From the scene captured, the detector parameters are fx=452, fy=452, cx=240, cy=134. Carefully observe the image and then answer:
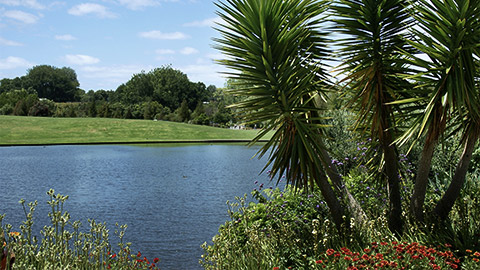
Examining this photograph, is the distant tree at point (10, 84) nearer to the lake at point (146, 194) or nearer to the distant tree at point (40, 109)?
A: the distant tree at point (40, 109)

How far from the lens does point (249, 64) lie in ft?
19.2

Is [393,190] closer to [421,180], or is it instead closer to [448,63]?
[421,180]

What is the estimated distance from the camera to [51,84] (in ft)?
397

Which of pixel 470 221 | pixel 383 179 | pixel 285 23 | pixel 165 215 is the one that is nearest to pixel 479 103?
pixel 470 221

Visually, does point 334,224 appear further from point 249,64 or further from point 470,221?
point 249,64

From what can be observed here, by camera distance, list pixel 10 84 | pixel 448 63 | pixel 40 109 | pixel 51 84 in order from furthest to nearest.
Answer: pixel 51 84
pixel 10 84
pixel 40 109
pixel 448 63

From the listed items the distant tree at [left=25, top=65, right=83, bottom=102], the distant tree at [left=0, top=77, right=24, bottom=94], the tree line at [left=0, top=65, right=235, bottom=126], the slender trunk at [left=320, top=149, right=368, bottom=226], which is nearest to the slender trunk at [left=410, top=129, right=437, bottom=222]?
the slender trunk at [left=320, top=149, right=368, bottom=226]

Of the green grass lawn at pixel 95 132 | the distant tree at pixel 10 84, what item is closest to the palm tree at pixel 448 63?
the green grass lawn at pixel 95 132

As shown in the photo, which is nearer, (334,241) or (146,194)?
(334,241)

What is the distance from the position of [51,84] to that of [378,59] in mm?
127027

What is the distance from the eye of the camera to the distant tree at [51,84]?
11931cm

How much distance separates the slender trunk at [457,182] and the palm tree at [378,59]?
548 mm

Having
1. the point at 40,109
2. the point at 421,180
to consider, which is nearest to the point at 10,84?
the point at 40,109

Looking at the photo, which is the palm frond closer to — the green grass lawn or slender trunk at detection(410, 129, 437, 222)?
slender trunk at detection(410, 129, 437, 222)
